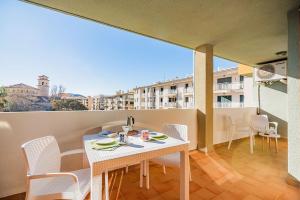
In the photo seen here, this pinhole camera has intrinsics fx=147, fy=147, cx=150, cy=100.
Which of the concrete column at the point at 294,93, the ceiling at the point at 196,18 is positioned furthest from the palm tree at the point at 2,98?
the concrete column at the point at 294,93

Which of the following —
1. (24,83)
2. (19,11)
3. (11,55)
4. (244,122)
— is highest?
(19,11)

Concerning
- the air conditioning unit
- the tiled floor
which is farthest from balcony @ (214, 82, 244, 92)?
the tiled floor

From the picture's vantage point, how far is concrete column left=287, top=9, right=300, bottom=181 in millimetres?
1879

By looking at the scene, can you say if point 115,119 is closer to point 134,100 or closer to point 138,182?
point 134,100

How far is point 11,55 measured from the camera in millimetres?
1821

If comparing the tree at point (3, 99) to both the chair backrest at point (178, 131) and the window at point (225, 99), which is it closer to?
the chair backrest at point (178, 131)

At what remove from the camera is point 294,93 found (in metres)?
1.93

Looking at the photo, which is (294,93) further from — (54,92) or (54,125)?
(54,92)

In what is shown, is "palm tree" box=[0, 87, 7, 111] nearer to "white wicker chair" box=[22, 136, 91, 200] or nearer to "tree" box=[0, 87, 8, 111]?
"tree" box=[0, 87, 8, 111]

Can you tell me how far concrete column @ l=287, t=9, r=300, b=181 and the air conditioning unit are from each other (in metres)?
2.59

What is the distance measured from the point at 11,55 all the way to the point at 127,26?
1.64 meters

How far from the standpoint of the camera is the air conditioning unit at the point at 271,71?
13.2ft

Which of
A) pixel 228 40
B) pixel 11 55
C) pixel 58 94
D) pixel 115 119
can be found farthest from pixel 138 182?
pixel 228 40

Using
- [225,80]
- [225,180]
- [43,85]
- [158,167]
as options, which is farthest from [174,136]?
[225,80]
